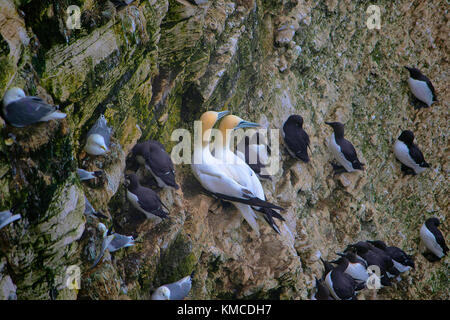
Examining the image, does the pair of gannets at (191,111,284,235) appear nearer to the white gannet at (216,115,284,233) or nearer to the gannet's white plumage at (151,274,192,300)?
the white gannet at (216,115,284,233)

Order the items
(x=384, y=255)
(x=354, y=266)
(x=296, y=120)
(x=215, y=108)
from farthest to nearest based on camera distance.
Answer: (x=384, y=255) → (x=296, y=120) → (x=354, y=266) → (x=215, y=108)

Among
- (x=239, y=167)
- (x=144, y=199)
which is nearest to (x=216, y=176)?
(x=239, y=167)

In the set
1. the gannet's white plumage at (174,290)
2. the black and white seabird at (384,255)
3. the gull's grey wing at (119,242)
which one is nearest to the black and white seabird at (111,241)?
the gull's grey wing at (119,242)

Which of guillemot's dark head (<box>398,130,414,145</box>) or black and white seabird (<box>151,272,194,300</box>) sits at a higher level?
black and white seabird (<box>151,272,194,300</box>)


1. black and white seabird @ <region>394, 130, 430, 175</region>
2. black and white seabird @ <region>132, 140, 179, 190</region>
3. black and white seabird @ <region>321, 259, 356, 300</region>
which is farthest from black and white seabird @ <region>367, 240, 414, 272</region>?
black and white seabird @ <region>132, 140, 179, 190</region>

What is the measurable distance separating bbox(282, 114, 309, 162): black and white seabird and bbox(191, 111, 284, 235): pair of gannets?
58.0 inches

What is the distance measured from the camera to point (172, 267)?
227 inches

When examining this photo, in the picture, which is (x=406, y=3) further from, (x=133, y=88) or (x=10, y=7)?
(x=10, y=7)

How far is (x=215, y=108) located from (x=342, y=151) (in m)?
2.68

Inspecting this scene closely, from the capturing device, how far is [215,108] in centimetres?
746

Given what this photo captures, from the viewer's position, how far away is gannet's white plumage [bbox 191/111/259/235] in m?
6.34

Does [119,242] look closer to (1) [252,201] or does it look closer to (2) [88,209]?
(2) [88,209]

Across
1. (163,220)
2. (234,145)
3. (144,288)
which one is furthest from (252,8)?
(144,288)

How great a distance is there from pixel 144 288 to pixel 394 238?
260 inches
